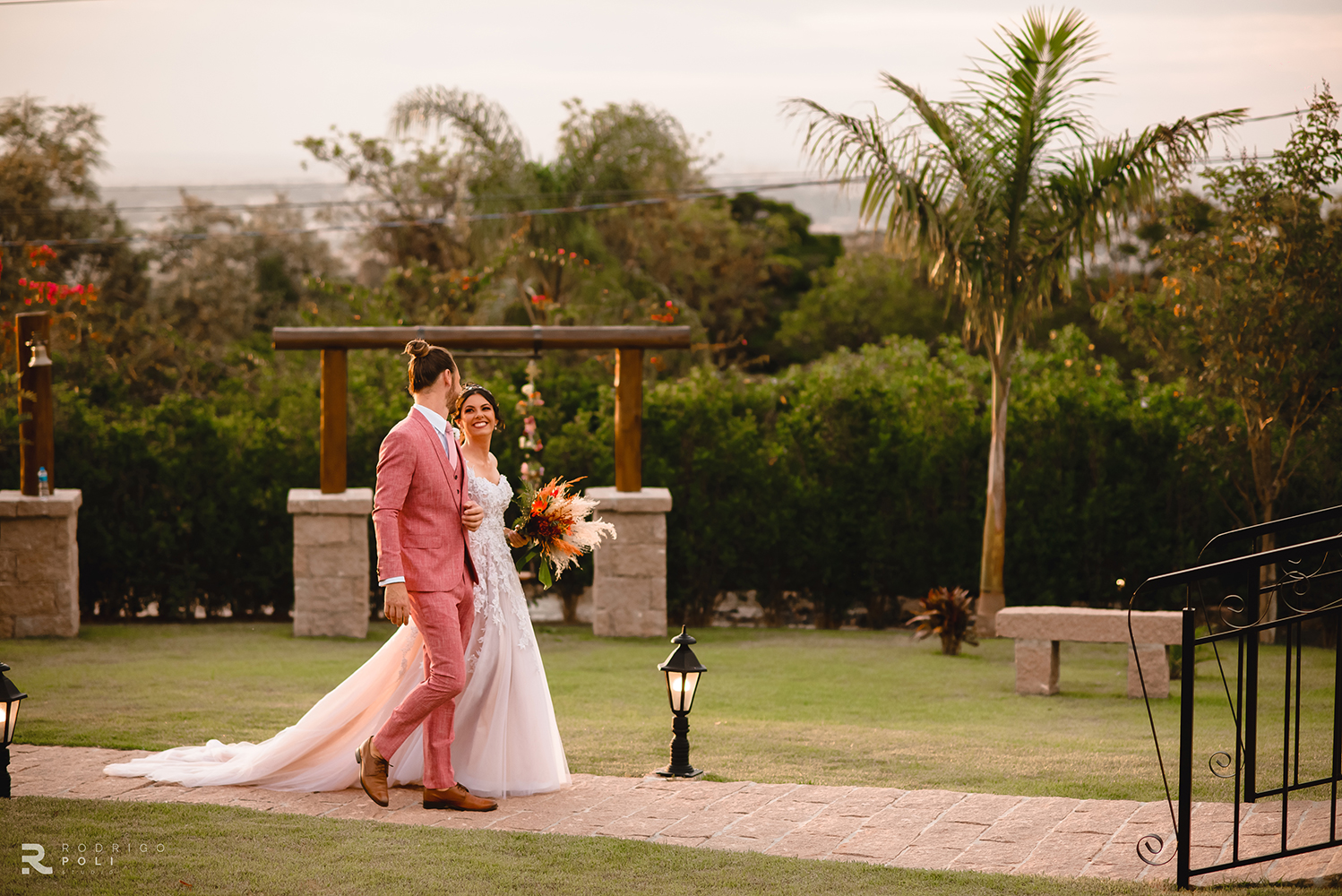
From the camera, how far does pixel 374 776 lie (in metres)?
5.38

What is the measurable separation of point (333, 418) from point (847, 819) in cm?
733

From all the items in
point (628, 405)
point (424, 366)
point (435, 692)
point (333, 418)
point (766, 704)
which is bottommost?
point (766, 704)

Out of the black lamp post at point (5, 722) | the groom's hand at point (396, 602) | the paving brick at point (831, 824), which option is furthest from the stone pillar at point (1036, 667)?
the black lamp post at point (5, 722)

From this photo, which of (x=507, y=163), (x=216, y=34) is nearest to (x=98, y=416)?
(x=507, y=163)

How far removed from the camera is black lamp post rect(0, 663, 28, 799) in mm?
5234

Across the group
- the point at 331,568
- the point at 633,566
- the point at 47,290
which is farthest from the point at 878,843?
the point at 47,290

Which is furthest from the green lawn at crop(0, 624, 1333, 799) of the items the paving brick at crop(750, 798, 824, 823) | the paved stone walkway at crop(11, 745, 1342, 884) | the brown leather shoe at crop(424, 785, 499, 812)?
the brown leather shoe at crop(424, 785, 499, 812)

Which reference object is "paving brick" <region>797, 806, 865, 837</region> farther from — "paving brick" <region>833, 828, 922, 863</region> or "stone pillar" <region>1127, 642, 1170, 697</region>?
"stone pillar" <region>1127, 642, 1170, 697</region>

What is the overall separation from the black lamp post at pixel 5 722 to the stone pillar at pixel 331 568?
5688 millimetres

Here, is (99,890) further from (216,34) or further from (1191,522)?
(216,34)

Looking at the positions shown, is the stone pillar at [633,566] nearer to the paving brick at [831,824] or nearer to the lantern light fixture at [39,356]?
the lantern light fixture at [39,356]

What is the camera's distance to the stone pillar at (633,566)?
11.2m

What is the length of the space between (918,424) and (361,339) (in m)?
5.73

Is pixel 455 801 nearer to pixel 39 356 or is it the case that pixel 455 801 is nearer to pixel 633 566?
pixel 633 566
